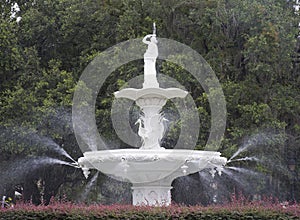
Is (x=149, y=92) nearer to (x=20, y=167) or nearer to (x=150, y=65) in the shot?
(x=150, y=65)

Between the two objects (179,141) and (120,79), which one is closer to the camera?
(179,141)

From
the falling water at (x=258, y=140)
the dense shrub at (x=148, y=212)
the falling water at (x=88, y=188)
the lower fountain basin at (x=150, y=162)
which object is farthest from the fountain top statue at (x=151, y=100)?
the falling water at (x=88, y=188)

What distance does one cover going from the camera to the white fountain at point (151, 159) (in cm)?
945

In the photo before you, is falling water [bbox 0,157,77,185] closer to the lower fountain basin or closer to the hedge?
the lower fountain basin

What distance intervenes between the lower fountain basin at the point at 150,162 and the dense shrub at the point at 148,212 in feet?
6.52

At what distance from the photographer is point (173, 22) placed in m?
16.9

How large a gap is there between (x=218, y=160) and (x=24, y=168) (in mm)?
7220

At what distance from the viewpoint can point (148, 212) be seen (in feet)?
23.5

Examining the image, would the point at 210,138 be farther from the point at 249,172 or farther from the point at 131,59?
the point at 131,59

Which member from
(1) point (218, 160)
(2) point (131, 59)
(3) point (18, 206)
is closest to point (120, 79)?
(2) point (131, 59)

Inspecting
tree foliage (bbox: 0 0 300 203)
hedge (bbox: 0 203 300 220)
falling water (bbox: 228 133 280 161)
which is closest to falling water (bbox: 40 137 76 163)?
tree foliage (bbox: 0 0 300 203)

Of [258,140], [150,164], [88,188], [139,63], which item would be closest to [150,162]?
[150,164]

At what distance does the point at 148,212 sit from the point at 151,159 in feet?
7.41

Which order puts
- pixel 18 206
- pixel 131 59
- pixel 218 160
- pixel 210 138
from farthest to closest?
pixel 131 59 < pixel 210 138 < pixel 218 160 < pixel 18 206
